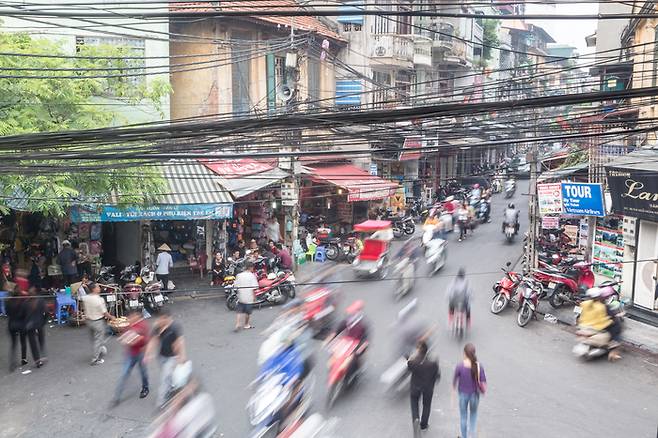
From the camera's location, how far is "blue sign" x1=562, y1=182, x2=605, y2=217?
13977mm

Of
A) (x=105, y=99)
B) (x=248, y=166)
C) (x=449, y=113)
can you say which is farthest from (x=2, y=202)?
(x=449, y=113)

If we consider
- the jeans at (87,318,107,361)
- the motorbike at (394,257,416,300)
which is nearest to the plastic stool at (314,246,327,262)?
the motorbike at (394,257,416,300)

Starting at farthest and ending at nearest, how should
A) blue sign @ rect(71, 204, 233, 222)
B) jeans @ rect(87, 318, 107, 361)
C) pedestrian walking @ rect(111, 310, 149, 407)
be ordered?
blue sign @ rect(71, 204, 233, 222)
jeans @ rect(87, 318, 107, 361)
pedestrian walking @ rect(111, 310, 149, 407)

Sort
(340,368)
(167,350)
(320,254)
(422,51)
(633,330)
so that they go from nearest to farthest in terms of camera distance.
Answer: (167,350) → (340,368) → (633,330) → (320,254) → (422,51)

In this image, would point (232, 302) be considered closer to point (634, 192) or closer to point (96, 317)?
point (96, 317)

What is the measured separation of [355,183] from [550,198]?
853 cm

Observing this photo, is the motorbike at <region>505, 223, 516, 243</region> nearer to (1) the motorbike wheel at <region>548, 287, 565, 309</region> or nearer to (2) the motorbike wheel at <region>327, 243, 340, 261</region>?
(2) the motorbike wheel at <region>327, 243, 340, 261</region>

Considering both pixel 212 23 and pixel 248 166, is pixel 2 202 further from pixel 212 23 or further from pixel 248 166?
pixel 212 23

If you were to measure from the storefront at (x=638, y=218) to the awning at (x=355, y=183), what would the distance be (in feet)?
25.1

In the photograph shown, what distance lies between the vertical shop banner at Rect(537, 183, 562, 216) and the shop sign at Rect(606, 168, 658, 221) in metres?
1.33

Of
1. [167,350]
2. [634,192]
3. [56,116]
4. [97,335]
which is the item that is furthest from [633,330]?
[56,116]

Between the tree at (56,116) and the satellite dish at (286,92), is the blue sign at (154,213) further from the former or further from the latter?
the satellite dish at (286,92)

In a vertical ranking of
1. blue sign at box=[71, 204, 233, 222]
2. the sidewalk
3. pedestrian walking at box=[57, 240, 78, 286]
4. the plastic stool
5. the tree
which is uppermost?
the tree

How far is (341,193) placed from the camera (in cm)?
2069
